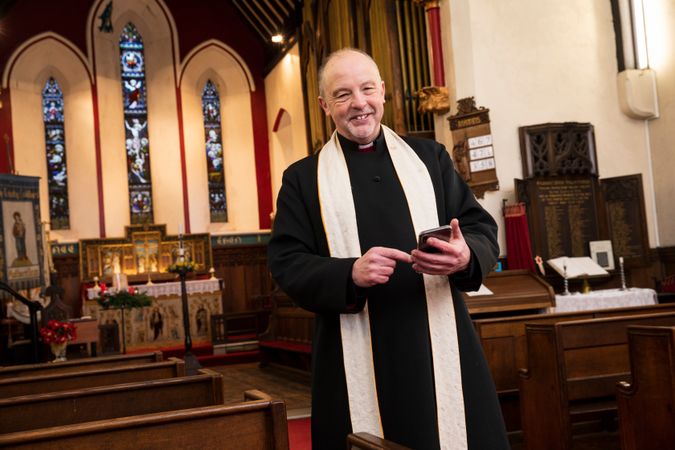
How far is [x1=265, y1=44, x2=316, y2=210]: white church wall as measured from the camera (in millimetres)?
13352

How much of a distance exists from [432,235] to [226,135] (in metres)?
13.8

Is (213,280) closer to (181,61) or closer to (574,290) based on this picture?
(181,61)

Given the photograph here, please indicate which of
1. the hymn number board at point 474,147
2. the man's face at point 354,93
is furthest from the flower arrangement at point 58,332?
the man's face at point 354,93

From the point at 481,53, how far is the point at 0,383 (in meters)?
5.76

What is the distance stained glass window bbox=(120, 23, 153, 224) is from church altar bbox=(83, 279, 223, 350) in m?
2.30

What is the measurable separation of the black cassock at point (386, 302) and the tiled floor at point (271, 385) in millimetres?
4506

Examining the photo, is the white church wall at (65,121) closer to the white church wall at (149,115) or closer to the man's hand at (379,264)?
the white church wall at (149,115)

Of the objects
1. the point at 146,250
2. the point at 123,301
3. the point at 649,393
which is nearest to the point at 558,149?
the point at 649,393

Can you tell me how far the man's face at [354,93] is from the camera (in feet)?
6.06

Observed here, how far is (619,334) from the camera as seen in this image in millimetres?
4410

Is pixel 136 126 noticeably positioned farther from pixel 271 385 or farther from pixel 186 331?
pixel 271 385

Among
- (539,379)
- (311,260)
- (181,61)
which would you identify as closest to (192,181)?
(181,61)

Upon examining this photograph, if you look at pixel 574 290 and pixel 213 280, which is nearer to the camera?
pixel 574 290

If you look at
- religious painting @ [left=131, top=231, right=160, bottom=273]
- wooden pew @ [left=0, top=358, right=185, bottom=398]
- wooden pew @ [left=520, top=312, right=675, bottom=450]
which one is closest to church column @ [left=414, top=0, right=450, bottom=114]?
wooden pew @ [left=520, top=312, right=675, bottom=450]
